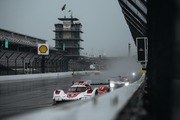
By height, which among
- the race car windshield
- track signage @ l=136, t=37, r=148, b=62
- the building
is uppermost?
the building

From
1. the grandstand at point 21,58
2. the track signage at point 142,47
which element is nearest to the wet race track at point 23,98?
the track signage at point 142,47

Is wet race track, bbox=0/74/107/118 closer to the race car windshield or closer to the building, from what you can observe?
the race car windshield

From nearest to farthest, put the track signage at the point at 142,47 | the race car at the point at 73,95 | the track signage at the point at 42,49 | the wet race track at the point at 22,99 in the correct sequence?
the wet race track at the point at 22,99 < the race car at the point at 73,95 < the track signage at the point at 142,47 < the track signage at the point at 42,49

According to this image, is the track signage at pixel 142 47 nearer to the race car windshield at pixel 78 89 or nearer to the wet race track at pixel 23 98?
the race car windshield at pixel 78 89

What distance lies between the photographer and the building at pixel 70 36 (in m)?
94.9

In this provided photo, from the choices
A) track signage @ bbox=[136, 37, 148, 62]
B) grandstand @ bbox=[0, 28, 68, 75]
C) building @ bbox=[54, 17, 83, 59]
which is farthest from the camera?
building @ bbox=[54, 17, 83, 59]

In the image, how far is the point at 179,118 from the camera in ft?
8.36

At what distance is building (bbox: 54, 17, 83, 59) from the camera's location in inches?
3738

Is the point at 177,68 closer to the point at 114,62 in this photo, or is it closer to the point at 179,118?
the point at 179,118

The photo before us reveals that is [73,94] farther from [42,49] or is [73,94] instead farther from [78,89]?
[42,49]

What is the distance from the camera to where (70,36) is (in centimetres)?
9594

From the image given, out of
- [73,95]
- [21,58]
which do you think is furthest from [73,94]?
[21,58]

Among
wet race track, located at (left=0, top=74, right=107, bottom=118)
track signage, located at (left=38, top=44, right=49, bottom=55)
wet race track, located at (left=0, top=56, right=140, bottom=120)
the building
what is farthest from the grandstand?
the building

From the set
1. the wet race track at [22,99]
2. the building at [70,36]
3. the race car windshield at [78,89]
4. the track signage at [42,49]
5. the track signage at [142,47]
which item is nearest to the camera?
the wet race track at [22,99]
